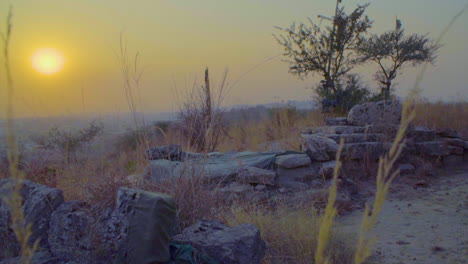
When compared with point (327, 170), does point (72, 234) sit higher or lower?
higher

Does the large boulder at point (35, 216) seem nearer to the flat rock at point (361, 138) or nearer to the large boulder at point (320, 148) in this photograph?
the large boulder at point (320, 148)

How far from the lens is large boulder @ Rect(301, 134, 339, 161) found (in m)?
7.55

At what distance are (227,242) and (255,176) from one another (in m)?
3.71

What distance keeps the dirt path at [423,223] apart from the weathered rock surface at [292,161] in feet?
5.30

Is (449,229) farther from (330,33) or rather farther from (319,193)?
(330,33)

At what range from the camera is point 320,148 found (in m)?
7.59

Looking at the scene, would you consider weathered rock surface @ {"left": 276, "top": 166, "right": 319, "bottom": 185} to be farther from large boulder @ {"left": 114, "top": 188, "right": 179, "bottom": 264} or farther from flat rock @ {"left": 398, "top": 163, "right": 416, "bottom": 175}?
large boulder @ {"left": 114, "top": 188, "right": 179, "bottom": 264}

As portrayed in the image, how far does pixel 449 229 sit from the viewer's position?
490cm

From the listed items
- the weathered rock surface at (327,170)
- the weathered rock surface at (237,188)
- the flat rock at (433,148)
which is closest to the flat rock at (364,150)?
the weathered rock surface at (327,170)

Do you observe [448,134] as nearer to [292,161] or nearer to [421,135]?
[421,135]

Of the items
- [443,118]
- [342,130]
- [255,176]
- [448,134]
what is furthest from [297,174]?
[443,118]

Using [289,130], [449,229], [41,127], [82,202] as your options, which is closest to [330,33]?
[289,130]

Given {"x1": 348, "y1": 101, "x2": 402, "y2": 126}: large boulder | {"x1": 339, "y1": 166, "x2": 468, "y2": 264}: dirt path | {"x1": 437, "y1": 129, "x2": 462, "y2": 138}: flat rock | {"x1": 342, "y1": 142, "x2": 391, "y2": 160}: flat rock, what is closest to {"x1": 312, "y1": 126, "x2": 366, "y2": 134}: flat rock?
{"x1": 348, "y1": 101, "x2": 402, "y2": 126}: large boulder

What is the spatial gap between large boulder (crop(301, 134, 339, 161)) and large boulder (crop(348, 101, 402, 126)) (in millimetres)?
1732
